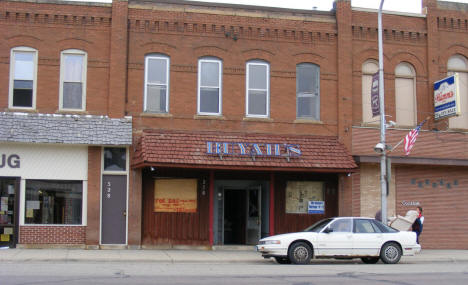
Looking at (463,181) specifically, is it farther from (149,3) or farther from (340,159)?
(149,3)

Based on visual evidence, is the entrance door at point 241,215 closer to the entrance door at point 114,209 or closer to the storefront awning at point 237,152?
the storefront awning at point 237,152

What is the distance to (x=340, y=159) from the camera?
20.8 meters

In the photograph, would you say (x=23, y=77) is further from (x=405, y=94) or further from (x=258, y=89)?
(x=405, y=94)

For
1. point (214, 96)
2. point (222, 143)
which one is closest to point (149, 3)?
point (214, 96)

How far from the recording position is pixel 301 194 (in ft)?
71.8

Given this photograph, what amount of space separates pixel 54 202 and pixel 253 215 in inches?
282

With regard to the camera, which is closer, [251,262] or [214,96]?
[251,262]

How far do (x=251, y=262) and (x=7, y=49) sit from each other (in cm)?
1088

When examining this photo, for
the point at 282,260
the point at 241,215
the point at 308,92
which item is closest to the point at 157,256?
the point at 282,260

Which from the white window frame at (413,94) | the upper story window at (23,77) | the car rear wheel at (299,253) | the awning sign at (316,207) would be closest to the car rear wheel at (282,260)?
the car rear wheel at (299,253)

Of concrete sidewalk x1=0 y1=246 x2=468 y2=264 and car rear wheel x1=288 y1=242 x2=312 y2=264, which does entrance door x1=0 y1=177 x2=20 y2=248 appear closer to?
concrete sidewalk x1=0 y1=246 x2=468 y2=264

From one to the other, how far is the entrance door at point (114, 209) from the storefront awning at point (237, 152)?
3.40 ft

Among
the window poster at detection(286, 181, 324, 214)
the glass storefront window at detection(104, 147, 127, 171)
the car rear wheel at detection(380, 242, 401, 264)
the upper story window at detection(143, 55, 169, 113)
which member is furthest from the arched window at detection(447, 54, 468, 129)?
the glass storefront window at detection(104, 147, 127, 171)

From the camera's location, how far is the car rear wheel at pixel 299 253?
16.3m
